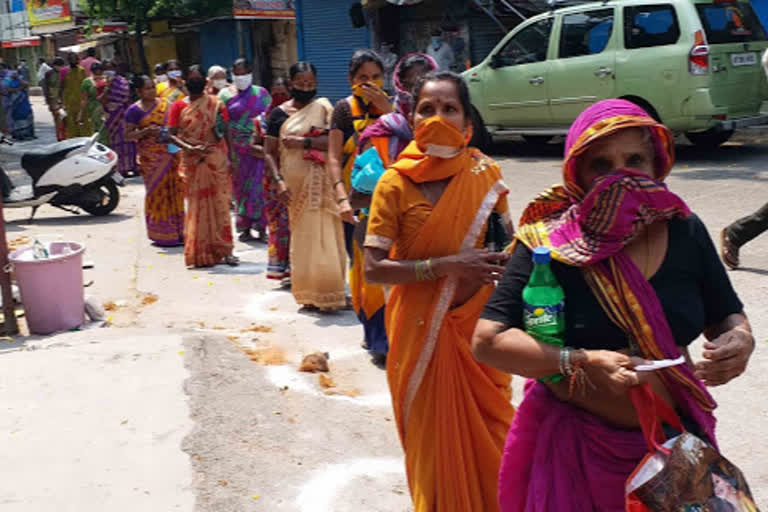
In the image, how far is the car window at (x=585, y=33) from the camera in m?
11.7

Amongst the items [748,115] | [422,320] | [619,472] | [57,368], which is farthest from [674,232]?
[748,115]

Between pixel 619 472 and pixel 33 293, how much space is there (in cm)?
537

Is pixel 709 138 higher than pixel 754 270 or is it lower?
higher

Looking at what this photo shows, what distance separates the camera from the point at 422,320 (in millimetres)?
3150

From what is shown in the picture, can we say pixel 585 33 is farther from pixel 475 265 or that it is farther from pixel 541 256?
pixel 541 256

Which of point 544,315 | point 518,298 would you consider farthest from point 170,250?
point 544,315

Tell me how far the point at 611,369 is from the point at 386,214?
4.23ft

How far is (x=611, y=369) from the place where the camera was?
1.98 metres

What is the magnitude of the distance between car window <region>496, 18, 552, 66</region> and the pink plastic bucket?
8012 millimetres

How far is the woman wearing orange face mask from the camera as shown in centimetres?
301

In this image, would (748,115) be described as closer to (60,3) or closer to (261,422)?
(261,422)

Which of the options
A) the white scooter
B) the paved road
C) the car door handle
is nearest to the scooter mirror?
the white scooter

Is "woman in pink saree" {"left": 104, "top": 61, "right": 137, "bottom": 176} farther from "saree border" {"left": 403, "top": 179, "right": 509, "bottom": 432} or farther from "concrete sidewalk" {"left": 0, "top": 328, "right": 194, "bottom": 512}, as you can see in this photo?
"saree border" {"left": 403, "top": 179, "right": 509, "bottom": 432}

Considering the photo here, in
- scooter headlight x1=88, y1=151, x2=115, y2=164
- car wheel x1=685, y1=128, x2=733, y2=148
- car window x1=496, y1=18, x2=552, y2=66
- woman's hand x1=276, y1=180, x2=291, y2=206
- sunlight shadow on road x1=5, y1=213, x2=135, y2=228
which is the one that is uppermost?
car window x1=496, y1=18, x2=552, y2=66
